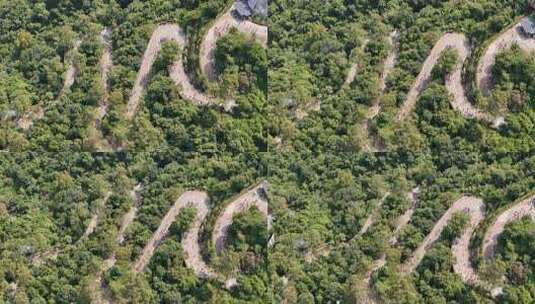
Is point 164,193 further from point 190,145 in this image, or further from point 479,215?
point 479,215

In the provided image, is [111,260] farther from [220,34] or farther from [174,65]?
[220,34]

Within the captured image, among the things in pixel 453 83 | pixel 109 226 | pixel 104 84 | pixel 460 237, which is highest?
pixel 104 84

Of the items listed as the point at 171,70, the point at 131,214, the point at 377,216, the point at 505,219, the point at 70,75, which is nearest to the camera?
the point at 505,219

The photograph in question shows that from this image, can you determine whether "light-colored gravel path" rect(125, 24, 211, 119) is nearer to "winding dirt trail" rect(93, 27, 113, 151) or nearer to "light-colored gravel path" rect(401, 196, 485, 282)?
"winding dirt trail" rect(93, 27, 113, 151)

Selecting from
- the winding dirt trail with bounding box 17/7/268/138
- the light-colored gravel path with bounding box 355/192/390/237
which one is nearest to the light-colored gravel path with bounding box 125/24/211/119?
the winding dirt trail with bounding box 17/7/268/138

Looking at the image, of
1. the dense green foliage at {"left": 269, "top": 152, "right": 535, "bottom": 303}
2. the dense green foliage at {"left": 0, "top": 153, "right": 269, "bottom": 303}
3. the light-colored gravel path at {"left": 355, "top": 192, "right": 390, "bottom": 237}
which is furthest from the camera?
the light-colored gravel path at {"left": 355, "top": 192, "right": 390, "bottom": 237}

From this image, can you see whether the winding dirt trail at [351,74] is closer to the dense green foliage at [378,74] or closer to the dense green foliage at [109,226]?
the dense green foliage at [378,74]

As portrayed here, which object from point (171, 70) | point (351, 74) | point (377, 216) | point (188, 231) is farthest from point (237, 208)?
point (351, 74)

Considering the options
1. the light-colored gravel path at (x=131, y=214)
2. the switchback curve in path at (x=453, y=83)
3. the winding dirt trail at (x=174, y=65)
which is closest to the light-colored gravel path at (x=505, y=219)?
the switchback curve in path at (x=453, y=83)
